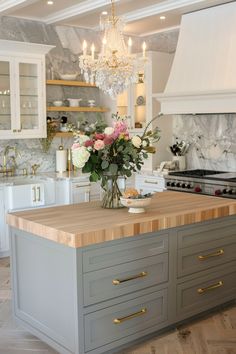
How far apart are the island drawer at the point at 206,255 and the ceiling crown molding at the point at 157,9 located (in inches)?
109

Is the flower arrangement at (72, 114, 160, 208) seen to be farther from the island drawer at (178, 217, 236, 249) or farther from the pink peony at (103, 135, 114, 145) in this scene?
the island drawer at (178, 217, 236, 249)

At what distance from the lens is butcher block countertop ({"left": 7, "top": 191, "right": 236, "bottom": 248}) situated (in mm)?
2861

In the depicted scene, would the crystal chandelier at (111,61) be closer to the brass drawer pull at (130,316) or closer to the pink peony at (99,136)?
the pink peony at (99,136)

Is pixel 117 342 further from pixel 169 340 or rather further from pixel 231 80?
pixel 231 80

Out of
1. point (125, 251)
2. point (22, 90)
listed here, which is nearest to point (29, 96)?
point (22, 90)

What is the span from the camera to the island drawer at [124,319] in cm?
291

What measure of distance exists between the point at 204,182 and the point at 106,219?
8.15 ft

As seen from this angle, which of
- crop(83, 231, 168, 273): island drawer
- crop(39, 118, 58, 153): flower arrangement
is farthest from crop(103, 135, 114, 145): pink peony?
crop(39, 118, 58, 153): flower arrangement

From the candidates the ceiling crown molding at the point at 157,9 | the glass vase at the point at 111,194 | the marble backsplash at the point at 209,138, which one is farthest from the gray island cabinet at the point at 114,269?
the ceiling crown molding at the point at 157,9

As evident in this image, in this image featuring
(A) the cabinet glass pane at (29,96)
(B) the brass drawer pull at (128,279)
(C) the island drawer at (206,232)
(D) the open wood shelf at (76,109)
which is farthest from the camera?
(D) the open wood shelf at (76,109)

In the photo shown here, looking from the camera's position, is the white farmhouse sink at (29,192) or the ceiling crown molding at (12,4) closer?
the ceiling crown molding at (12,4)

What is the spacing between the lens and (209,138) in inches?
242

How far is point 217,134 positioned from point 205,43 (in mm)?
1226

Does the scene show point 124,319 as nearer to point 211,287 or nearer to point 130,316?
point 130,316
